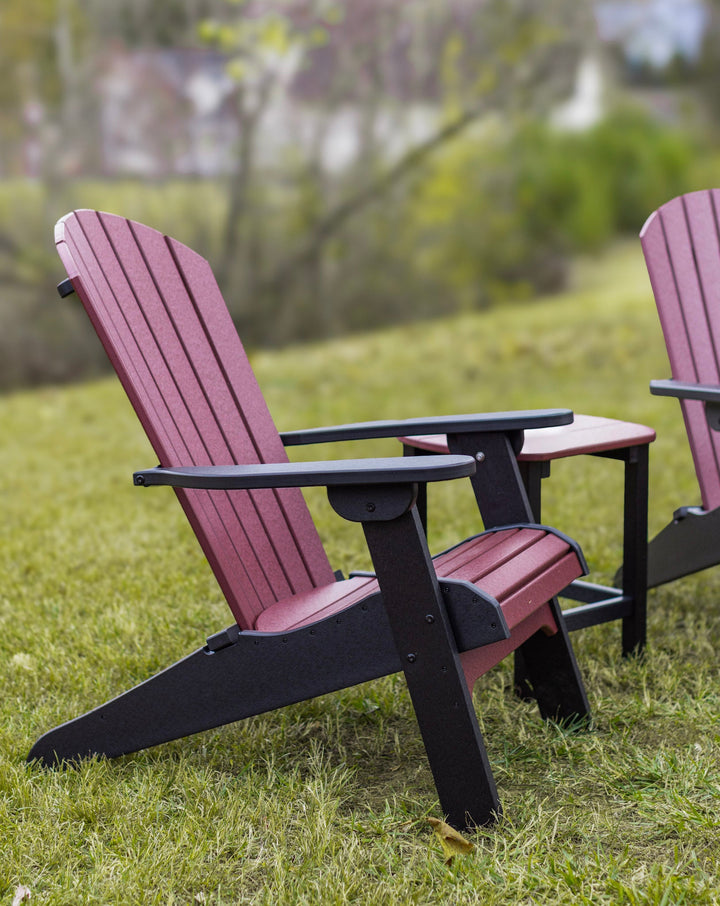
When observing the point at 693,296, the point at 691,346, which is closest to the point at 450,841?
the point at 691,346

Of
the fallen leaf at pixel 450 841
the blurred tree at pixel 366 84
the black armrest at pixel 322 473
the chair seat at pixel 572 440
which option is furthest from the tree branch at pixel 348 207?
the fallen leaf at pixel 450 841

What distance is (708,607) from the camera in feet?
9.77

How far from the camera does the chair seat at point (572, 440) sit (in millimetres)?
Answer: 2305

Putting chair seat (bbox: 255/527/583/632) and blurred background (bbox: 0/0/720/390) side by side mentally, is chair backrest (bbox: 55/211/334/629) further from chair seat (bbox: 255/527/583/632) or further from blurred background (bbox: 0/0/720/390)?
blurred background (bbox: 0/0/720/390)

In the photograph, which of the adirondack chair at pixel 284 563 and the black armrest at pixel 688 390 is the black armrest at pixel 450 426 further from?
the black armrest at pixel 688 390

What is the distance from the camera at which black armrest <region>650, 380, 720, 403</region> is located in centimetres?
253

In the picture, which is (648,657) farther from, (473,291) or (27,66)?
(27,66)

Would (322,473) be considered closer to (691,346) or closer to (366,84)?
(691,346)

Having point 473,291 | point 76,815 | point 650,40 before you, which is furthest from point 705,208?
point 650,40

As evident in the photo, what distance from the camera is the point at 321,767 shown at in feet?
6.77

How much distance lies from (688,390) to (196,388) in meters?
1.25

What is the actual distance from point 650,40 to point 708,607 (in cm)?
757

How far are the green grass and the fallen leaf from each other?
2 cm

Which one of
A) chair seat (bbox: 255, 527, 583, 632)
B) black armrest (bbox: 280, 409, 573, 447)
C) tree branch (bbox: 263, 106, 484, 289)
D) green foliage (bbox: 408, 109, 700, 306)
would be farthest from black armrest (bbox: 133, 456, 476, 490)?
green foliage (bbox: 408, 109, 700, 306)
